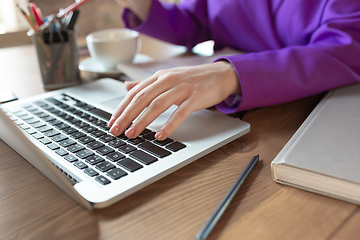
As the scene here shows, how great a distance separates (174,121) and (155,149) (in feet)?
0.19

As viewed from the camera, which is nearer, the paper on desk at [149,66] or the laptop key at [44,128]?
the laptop key at [44,128]

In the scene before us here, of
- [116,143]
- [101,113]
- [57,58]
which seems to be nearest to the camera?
[116,143]

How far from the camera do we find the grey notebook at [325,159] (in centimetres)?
30

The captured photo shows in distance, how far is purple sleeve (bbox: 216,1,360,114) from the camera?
502 millimetres

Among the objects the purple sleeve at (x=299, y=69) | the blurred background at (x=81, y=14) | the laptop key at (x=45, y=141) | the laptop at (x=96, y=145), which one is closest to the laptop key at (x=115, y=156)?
the laptop at (x=96, y=145)

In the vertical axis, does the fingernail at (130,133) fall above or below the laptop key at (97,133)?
above

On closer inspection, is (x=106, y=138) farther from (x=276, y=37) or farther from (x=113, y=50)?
(x=276, y=37)

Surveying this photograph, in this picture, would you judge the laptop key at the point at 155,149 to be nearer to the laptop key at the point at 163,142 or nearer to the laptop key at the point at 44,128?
the laptop key at the point at 163,142

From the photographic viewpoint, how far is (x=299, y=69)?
0.52 meters

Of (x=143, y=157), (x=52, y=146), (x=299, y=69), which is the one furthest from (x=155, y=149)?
(x=299, y=69)

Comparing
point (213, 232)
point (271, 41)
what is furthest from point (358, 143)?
point (271, 41)

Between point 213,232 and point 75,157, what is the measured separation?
19cm

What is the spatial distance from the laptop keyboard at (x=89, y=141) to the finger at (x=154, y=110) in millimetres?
11

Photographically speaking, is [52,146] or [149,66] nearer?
[52,146]
